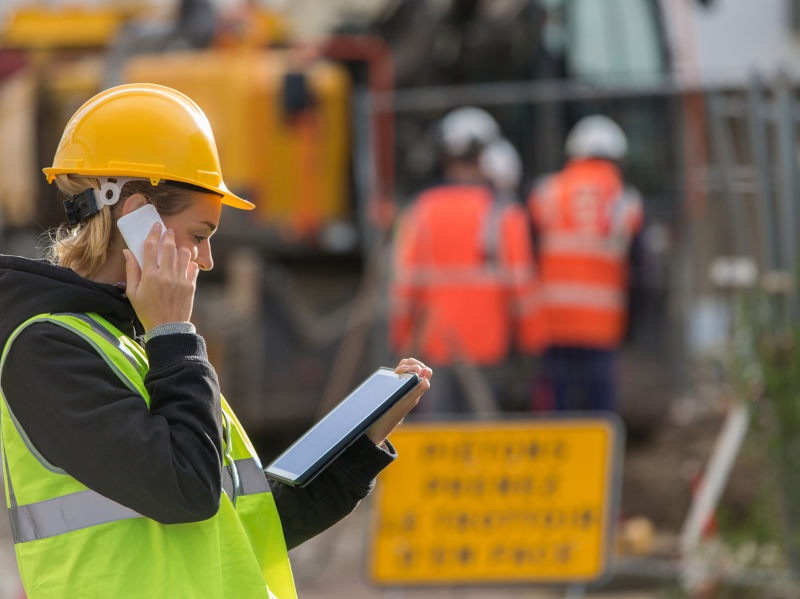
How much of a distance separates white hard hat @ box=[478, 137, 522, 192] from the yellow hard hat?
537 centimetres

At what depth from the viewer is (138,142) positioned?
1644 millimetres

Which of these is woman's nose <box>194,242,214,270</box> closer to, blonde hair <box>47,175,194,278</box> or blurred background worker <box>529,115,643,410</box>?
blonde hair <box>47,175,194,278</box>

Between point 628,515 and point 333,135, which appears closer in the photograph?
point 628,515

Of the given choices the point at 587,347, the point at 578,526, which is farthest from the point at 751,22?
the point at 578,526

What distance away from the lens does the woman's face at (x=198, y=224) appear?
167 centimetres

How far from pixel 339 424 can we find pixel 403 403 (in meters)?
0.14

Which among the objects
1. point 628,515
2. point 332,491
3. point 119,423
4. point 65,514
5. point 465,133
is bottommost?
point 628,515

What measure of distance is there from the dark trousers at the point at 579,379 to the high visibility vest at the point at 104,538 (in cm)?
520

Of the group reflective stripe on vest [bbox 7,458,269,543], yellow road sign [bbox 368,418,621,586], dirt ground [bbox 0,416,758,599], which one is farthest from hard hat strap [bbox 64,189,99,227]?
dirt ground [bbox 0,416,758,599]

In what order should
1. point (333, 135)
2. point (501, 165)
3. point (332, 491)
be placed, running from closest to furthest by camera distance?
point (332, 491) → point (501, 165) → point (333, 135)

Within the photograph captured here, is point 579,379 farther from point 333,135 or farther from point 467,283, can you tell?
point 333,135

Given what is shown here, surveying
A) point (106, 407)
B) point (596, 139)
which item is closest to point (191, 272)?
point (106, 407)

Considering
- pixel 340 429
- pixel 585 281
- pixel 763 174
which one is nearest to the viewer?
pixel 340 429

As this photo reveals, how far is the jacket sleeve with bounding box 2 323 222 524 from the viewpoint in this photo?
145cm
